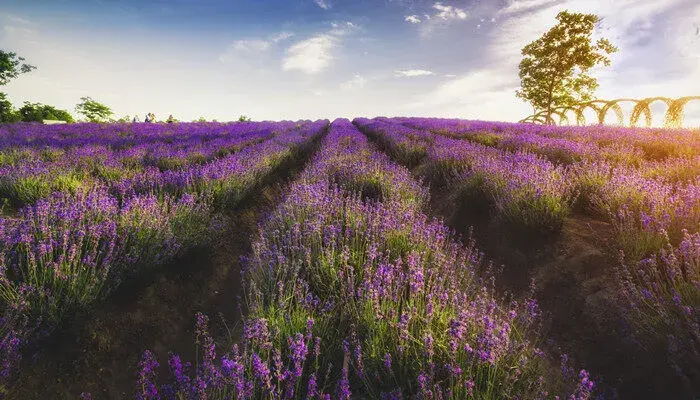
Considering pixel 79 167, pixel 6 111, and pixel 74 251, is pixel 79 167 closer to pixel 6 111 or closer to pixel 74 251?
pixel 74 251

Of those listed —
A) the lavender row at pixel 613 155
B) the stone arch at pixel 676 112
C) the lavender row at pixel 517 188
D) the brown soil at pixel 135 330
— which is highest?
the stone arch at pixel 676 112

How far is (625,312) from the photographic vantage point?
7.61 feet

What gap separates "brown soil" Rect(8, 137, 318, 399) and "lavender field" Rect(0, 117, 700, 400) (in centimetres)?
1

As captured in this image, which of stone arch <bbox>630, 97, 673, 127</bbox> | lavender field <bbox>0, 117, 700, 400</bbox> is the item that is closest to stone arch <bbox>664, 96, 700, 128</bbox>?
stone arch <bbox>630, 97, 673, 127</bbox>

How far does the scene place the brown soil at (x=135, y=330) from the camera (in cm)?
212

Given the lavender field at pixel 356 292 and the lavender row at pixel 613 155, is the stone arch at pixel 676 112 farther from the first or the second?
Result: the lavender field at pixel 356 292

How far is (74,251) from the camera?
2.35 metres

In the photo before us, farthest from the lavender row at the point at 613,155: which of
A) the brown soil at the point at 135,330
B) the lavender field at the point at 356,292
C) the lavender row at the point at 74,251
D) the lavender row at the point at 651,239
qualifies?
the lavender row at the point at 74,251

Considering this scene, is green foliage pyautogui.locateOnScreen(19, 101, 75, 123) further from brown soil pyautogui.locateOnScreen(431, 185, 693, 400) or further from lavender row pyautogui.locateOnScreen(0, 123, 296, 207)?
brown soil pyautogui.locateOnScreen(431, 185, 693, 400)

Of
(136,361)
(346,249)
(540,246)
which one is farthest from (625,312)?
(136,361)

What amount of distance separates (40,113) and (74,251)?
45210mm

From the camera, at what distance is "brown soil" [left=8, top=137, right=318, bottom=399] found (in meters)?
2.12

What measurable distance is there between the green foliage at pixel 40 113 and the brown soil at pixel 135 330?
131 ft

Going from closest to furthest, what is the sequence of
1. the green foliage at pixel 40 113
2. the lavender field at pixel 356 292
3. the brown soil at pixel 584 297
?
1. the lavender field at pixel 356 292
2. the brown soil at pixel 584 297
3. the green foliage at pixel 40 113
